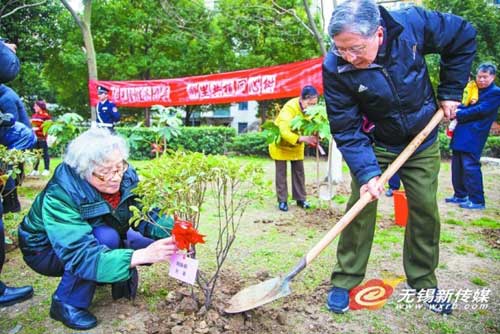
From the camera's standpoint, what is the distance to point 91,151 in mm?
2039

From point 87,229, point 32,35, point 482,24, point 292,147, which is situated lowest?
point 87,229

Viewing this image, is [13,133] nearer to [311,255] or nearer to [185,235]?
[185,235]

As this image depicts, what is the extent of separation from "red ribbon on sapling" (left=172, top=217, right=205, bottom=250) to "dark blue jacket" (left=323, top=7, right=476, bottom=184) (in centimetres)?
101

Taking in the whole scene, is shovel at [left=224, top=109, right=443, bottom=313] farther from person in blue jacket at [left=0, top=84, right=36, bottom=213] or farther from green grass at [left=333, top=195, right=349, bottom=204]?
green grass at [left=333, top=195, right=349, bottom=204]

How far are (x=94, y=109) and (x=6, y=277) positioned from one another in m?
7.97

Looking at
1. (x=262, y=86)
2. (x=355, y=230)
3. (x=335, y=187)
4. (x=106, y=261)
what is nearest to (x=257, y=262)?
(x=355, y=230)

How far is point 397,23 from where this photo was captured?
6.76ft

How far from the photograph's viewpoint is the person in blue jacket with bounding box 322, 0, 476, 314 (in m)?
2.03

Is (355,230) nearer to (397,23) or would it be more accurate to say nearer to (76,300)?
(397,23)

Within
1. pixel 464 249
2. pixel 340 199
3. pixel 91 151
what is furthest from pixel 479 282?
pixel 340 199

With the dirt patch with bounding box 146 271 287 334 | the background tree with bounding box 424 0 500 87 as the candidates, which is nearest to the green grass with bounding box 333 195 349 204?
the dirt patch with bounding box 146 271 287 334

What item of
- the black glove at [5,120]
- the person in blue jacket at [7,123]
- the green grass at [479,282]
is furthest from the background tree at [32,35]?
the green grass at [479,282]

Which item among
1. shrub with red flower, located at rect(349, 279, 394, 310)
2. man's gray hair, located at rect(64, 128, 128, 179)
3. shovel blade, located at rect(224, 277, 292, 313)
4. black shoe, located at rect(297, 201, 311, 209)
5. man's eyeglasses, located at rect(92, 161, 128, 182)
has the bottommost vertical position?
shrub with red flower, located at rect(349, 279, 394, 310)

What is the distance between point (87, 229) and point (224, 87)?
6680 millimetres
